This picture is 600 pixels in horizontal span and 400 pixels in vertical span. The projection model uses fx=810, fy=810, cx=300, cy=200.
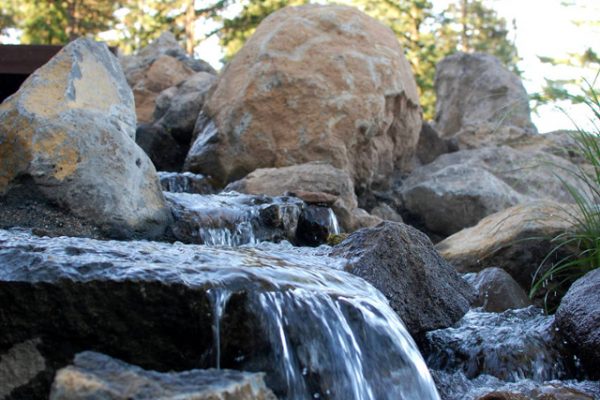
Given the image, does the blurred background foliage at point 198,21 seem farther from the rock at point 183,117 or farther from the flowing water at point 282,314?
the flowing water at point 282,314

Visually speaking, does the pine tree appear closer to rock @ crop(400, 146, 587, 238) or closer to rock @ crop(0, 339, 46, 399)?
rock @ crop(400, 146, 587, 238)

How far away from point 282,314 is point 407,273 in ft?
3.85

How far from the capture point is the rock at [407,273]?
3629mm

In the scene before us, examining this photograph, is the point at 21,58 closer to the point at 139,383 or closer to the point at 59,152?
the point at 59,152

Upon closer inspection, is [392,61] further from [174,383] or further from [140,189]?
[174,383]

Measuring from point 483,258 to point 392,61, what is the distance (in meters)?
3.32

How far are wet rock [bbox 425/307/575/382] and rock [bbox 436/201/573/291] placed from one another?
1164mm

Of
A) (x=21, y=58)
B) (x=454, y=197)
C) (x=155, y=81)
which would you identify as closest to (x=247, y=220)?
(x=454, y=197)

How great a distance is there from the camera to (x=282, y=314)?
273 centimetres

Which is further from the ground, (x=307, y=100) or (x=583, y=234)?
(x=307, y=100)

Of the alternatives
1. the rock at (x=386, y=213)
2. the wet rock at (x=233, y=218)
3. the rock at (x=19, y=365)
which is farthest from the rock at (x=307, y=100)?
the rock at (x=19, y=365)

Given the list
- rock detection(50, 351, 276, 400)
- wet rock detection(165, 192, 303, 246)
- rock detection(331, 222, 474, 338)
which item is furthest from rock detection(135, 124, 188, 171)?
rock detection(50, 351, 276, 400)

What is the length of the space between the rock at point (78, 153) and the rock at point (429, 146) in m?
5.75

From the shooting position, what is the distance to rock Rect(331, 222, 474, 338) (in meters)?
3.63
